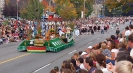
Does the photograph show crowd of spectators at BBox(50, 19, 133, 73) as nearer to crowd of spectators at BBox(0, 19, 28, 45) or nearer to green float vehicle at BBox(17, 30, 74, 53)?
green float vehicle at BBox(17, 30, 74, 53)

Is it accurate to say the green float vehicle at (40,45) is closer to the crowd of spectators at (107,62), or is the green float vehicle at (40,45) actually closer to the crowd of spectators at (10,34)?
the crowd of spectators at (10,34)

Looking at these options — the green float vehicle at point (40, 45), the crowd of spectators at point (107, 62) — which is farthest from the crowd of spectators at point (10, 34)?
the crowd of spectators at point (107, 62)

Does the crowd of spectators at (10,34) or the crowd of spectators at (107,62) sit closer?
the crowd of spectators at (107,62)

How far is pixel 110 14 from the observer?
163250 mm

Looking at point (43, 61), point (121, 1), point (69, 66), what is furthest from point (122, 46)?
point (121, 1)

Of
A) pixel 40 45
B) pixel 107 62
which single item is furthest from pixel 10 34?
pixel 107 62

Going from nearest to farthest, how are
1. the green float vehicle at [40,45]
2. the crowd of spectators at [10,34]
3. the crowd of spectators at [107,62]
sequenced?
the crowd of spectators at [107,62]
the green float vehicle at [40,45]
the crowd of spectators at [10,34]

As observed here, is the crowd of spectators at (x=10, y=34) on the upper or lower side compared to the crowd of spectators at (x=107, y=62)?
lower

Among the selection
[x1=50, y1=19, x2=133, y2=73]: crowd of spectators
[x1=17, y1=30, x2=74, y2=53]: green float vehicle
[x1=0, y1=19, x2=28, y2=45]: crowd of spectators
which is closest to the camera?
[x1=50, y1=19, x2=133, y2=73]: crowd of spectators

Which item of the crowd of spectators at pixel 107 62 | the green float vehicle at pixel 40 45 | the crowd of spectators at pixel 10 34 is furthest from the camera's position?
the crowd of spectators at pixel 10 34

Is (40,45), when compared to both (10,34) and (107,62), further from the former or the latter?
(107,62)

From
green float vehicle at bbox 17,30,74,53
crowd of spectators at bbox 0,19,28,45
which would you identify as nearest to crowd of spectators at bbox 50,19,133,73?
green float vehicle at bbox 17,30,74,53

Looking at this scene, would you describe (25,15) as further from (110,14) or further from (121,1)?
(110,14)

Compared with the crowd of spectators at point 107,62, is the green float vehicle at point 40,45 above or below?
below
